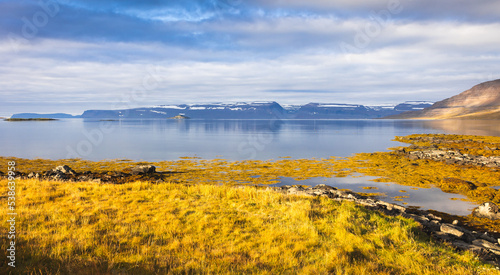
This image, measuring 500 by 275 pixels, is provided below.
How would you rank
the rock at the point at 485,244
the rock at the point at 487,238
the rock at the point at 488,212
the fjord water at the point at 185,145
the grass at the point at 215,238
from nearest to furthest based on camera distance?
the grass at the point at 215,238 < the rock at the point at 485,244 < the rock at the point at 487,238 < the rock at the point at 488,212 < the fjord water at the point at 185,145

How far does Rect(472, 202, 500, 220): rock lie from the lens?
1590 cm

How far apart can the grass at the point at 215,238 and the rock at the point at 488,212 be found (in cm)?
675

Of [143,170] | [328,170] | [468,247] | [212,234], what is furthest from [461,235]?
[143,170]

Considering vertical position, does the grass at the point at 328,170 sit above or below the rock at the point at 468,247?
below

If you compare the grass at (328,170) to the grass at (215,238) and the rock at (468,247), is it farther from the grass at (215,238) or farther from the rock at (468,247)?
the grass at (215,238)

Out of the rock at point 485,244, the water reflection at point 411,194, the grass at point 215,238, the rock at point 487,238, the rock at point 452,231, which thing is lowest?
the water reflection at point 411,194

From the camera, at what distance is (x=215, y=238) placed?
1048 cm

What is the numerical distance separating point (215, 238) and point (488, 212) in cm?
1536

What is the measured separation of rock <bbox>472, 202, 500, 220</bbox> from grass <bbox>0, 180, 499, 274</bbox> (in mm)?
6747

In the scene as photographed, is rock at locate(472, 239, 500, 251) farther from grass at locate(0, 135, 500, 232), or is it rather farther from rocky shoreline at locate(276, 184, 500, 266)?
grass at locate(0, 135, 500, 232)

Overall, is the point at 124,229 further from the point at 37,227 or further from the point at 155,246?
the point at 37,227

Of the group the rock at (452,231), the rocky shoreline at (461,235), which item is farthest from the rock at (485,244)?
the rock at (452,231)

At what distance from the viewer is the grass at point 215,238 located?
8.20m

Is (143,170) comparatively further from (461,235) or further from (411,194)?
(461,235)
